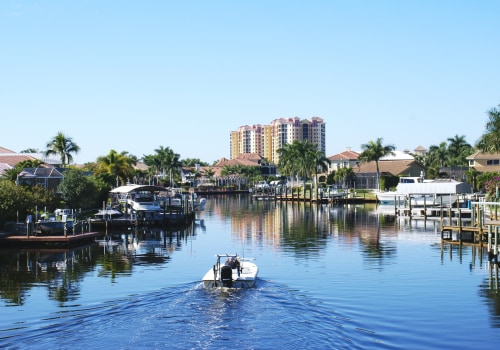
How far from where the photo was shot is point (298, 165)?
5418 inches

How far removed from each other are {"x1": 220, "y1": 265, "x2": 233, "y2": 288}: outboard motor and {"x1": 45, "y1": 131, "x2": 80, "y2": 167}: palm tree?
3206 inches

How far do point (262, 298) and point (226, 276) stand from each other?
93.4 inches

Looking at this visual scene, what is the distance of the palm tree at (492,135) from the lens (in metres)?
81.4

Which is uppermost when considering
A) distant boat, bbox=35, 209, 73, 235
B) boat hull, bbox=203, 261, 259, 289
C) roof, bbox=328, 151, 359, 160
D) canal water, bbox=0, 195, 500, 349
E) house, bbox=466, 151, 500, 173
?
roof, bbox=328, 151, 359, 160

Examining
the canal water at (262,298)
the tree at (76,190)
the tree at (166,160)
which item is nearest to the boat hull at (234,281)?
the canal water at (262,298)

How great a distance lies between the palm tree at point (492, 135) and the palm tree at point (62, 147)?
2542 inches

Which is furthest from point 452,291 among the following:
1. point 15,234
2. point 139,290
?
point 15,234

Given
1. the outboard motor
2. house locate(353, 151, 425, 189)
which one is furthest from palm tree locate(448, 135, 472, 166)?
the outboard motor

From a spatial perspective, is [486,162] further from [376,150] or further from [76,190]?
[76,190]

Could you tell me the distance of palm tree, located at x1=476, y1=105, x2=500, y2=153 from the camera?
81438mm

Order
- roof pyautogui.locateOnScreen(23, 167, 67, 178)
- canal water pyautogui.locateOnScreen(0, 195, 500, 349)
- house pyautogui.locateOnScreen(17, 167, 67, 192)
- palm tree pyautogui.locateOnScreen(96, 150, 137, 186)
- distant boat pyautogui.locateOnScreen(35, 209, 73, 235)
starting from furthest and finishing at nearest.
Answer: palm tree pyautogui.locateOnScreen(96, 150, 137, 186)
roof pyautogui.locateOnScreen(23, 167, 67, 178)
house pyautogui.locateOnScreen(17, 167, 67, 192)
distant boat pyautogui.locateOnScreen(35, 209, 73, 235)
canal water pyautogui.locateOnScreen(0, 195, 500, 349)

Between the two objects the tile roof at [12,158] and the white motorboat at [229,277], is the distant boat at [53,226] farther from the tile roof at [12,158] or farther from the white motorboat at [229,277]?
the tile roof at [12,158]

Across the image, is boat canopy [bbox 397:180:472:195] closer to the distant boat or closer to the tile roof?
the distant boat

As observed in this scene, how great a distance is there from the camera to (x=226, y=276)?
31.1 metres
